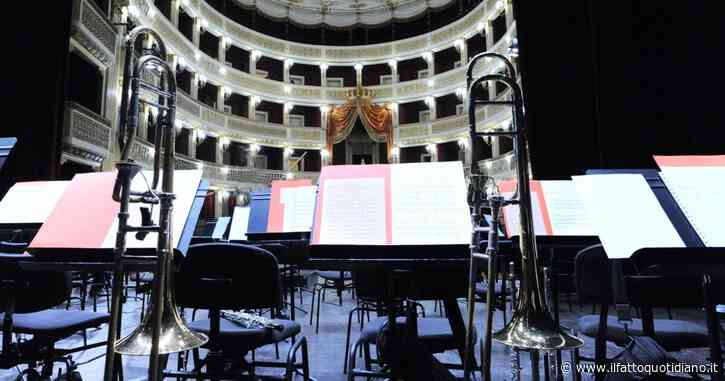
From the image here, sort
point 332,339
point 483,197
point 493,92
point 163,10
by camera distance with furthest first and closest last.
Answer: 1. point 493,92
2. point 163,10
3. point 332,339
4. point 483,197

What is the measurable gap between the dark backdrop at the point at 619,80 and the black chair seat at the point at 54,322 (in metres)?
4.56

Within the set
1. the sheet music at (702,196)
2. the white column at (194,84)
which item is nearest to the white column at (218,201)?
the white column at (194,84)

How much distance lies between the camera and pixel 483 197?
1654 mm

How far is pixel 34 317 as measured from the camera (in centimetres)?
227

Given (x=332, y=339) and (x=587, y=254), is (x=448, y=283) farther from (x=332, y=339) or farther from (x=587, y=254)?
(x=332, y=339)

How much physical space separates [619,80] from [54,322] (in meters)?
5.07

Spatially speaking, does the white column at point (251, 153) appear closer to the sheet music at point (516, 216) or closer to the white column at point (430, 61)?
the white column at point (430, 61)

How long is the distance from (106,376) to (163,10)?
1714 centimetres

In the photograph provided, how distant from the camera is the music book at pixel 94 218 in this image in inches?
73.9

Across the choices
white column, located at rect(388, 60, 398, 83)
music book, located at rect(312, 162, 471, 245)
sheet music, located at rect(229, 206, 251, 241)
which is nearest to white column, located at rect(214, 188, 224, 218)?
white column, located at rect(388, 60, 398, 83)

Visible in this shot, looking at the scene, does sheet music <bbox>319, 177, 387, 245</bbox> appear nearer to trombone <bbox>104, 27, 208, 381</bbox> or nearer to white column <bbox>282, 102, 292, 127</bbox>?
trombone <bbox>104, 27, 208, 381</bbox>

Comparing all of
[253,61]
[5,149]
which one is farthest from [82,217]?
[253,61]

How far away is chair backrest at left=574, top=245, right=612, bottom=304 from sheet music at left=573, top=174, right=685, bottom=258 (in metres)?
0.36

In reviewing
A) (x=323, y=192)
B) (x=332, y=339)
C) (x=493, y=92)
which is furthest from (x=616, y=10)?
→ (x=493, y=92)
